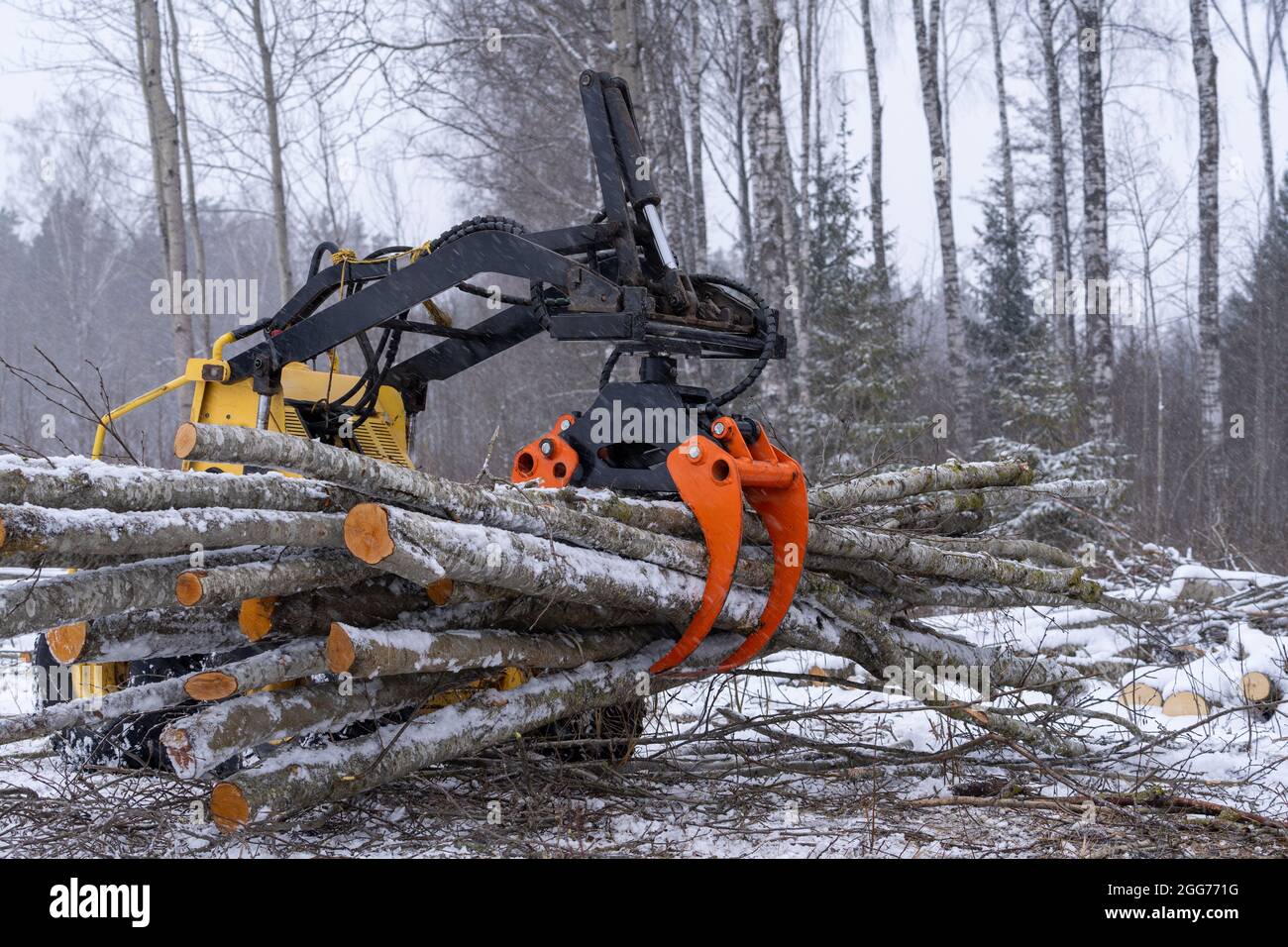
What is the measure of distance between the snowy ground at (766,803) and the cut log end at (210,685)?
0.65 meters

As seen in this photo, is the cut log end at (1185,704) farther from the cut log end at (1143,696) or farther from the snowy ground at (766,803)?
the snowy ground at (766,803)

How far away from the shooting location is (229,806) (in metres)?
3.41

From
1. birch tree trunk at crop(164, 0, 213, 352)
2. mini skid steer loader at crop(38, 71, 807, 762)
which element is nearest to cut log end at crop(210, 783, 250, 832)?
mini skid steer loader at crop(38, 71, 807, 762)

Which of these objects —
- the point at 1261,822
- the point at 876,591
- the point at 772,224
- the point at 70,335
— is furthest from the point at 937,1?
the point at 70,335

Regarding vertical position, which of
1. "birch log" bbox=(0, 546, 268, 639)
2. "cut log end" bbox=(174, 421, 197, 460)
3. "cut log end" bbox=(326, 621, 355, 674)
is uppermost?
"cut log end" bbox=(174, 421, 197, 460)

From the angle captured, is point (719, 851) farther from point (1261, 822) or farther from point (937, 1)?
point (937, 1)

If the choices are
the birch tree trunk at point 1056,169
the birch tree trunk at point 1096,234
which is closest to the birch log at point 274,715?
the birch tree trunk at point 1096,234

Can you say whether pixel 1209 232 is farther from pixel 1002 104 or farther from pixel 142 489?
pixel 142 489

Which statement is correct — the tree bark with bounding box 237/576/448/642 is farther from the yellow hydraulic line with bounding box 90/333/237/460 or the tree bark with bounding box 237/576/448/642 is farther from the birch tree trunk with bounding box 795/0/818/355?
the birch tree trunk with bounding box 795/0/818/355

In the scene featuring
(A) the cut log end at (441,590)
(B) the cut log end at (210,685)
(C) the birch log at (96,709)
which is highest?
(A) the cut log end at (441,590)

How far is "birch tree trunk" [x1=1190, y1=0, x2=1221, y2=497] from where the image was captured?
15.6 m

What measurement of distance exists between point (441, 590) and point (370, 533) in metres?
0.65

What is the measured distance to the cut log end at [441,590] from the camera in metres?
3.86

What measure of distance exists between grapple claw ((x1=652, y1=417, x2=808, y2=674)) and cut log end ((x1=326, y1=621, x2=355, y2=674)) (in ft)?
4.41
